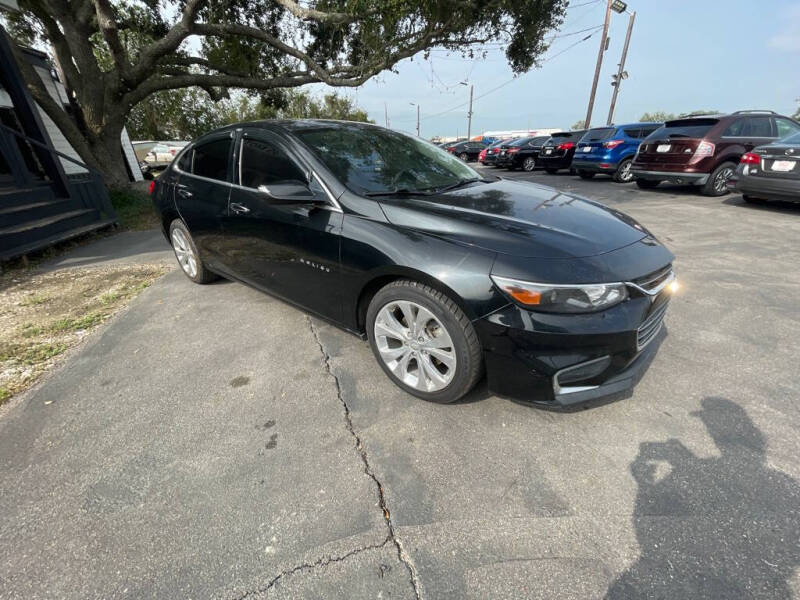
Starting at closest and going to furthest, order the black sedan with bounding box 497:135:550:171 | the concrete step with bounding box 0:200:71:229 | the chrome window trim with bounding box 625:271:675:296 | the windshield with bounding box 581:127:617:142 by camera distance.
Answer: the chrome window trim with bounding box 625:271:675:296 → the concrete step with bounding box 0:200:71:229 → the windshield with bounding box 581:127:617:142 → the black sedan with bounding box 497:135:550:171

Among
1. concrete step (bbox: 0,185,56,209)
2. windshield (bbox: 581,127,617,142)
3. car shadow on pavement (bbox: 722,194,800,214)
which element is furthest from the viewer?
windshield (bbox: 581,127,617,142)

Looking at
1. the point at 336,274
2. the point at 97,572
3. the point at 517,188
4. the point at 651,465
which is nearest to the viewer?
the point at 97,572

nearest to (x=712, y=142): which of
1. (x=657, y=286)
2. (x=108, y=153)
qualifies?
(x=657, y=286)

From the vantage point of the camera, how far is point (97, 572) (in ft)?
4.52

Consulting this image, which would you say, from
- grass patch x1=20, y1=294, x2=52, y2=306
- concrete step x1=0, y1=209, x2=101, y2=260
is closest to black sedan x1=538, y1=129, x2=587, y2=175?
concrete step x1=0, y1=209, x2=101, y2=260

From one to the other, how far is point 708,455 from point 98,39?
69.0 feet

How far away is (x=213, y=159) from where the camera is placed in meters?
3.24

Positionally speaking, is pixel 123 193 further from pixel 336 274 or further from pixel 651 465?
pixel 651 465

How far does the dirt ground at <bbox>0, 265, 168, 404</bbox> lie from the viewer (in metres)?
2.75

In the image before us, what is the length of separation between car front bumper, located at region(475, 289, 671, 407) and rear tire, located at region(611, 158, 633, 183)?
10.3 m

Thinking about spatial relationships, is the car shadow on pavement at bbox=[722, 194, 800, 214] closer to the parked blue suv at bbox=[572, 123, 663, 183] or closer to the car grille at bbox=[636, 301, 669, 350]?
the parked blue suv at bbox=[572, 123, 663, 183]

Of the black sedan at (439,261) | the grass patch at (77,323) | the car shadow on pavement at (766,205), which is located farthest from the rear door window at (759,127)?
the grass patch at (77,323)

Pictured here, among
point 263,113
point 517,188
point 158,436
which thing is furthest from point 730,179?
point 263,113

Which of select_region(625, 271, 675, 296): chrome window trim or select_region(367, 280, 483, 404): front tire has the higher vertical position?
select_region(625, 271, 675, 296): chrome window trim
